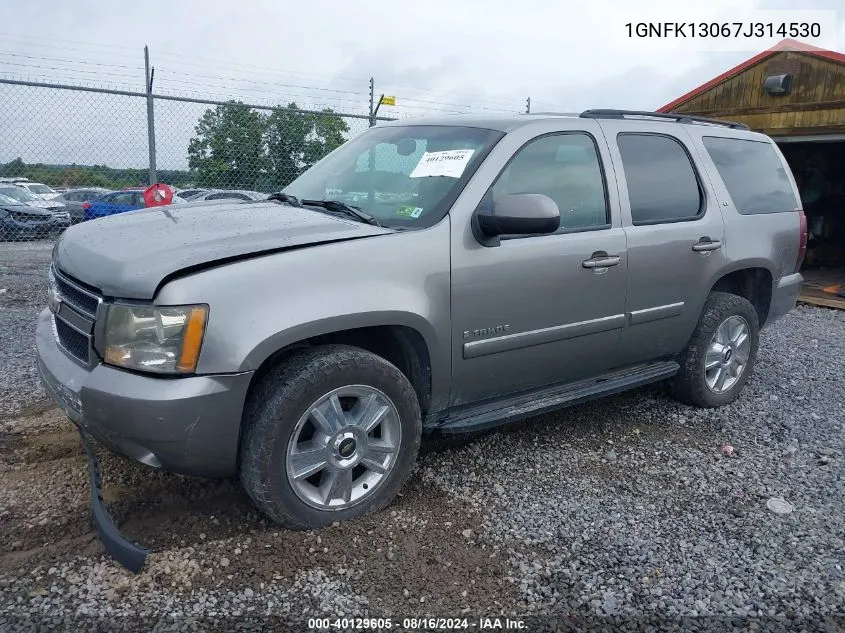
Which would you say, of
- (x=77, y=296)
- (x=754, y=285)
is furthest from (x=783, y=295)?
(x=77, y=296)

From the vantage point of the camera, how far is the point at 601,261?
11.8ft

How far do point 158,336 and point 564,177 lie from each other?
2219 mm

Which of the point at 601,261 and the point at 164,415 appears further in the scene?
the point at 601,261

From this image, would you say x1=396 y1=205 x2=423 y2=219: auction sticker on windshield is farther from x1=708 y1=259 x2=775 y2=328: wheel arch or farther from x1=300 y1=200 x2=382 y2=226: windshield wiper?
x1=708 y1=259 x2=775 y2=328: wheel arch

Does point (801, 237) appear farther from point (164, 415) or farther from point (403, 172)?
point (164, 415)

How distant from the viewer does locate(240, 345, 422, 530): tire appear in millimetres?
2662

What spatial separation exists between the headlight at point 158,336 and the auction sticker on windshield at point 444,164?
1400 mm

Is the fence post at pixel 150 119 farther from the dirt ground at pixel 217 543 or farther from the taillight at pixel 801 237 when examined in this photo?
the taillight at pixel 801 237

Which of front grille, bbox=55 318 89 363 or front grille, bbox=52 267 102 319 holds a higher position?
front grille, bbox=52 267 102 319

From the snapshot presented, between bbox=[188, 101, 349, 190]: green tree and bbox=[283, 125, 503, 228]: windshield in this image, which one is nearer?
bbox=[283, 125, 503, 228]: windshield

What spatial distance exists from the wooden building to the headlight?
849 cm

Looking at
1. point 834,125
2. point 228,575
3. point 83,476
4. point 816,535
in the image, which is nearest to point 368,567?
point 228,575

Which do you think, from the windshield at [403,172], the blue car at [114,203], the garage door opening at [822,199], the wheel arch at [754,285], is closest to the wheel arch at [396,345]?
the windshield at [403,172]

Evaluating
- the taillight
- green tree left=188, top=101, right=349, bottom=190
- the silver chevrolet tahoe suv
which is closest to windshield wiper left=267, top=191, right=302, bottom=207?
the silver chevrolet tahoe suv
